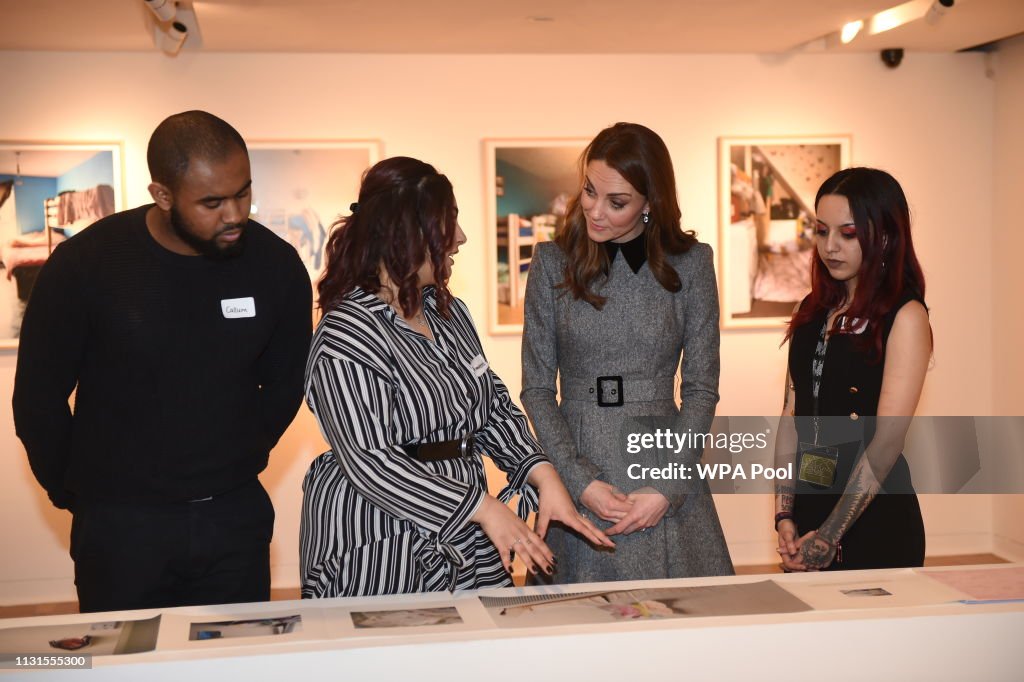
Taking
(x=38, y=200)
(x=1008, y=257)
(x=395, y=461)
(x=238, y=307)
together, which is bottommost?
(x=395, y=461)

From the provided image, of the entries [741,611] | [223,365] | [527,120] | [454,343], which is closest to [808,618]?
[741,611]

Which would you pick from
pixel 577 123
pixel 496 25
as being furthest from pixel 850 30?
pixel 496 25

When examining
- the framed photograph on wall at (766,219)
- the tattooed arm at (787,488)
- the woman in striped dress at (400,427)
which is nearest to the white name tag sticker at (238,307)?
the woman in striped dress at (400,427)

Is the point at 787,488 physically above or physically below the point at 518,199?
below

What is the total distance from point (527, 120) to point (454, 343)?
375 cm

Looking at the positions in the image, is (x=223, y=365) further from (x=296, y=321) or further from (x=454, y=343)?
(x=454, y=343)

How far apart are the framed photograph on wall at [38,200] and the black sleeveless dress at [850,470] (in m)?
4.35

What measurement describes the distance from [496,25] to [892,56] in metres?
2.60

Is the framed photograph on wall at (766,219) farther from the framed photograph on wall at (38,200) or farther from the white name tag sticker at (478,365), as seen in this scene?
the white name tag sticker at (478,365)

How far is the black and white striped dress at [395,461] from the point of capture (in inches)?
76.7

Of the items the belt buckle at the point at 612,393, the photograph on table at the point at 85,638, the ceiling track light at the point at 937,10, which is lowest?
the photograph on table at the point at 85,638

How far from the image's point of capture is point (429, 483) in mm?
1941

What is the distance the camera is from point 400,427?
6.63 ft

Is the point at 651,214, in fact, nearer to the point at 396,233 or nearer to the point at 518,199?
the point at 396,233
